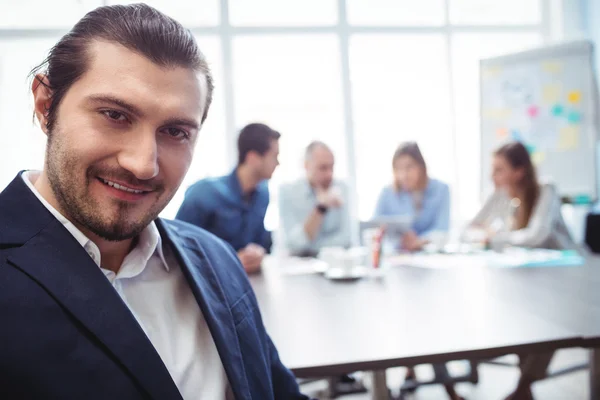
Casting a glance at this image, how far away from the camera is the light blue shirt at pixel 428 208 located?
3443mm

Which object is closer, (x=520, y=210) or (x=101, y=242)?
(x=101, y=242)

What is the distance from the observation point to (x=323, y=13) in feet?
15.6

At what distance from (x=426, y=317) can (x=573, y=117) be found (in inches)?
144

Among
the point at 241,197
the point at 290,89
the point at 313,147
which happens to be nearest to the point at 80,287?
the point at 241,197

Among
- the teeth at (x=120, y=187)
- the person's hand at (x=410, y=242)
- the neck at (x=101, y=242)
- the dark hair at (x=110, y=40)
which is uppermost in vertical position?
the dark hair at (x=110, y=40)

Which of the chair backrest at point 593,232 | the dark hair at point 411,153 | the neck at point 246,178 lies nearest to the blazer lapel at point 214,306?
the neck at point 246,178

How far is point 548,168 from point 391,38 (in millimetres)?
2018

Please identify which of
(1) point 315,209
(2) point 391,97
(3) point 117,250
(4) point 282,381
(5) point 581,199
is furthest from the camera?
(2) point 391,97

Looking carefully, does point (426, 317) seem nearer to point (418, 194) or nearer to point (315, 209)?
point (315, 209)

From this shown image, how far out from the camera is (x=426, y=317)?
1.34 m

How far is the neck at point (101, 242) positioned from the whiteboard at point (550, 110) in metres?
4.01

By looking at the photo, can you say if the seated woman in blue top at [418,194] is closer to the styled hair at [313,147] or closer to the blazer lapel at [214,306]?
the styled hair at [313,147]

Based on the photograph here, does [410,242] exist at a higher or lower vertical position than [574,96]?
lower

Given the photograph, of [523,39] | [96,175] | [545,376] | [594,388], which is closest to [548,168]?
[523,39]
